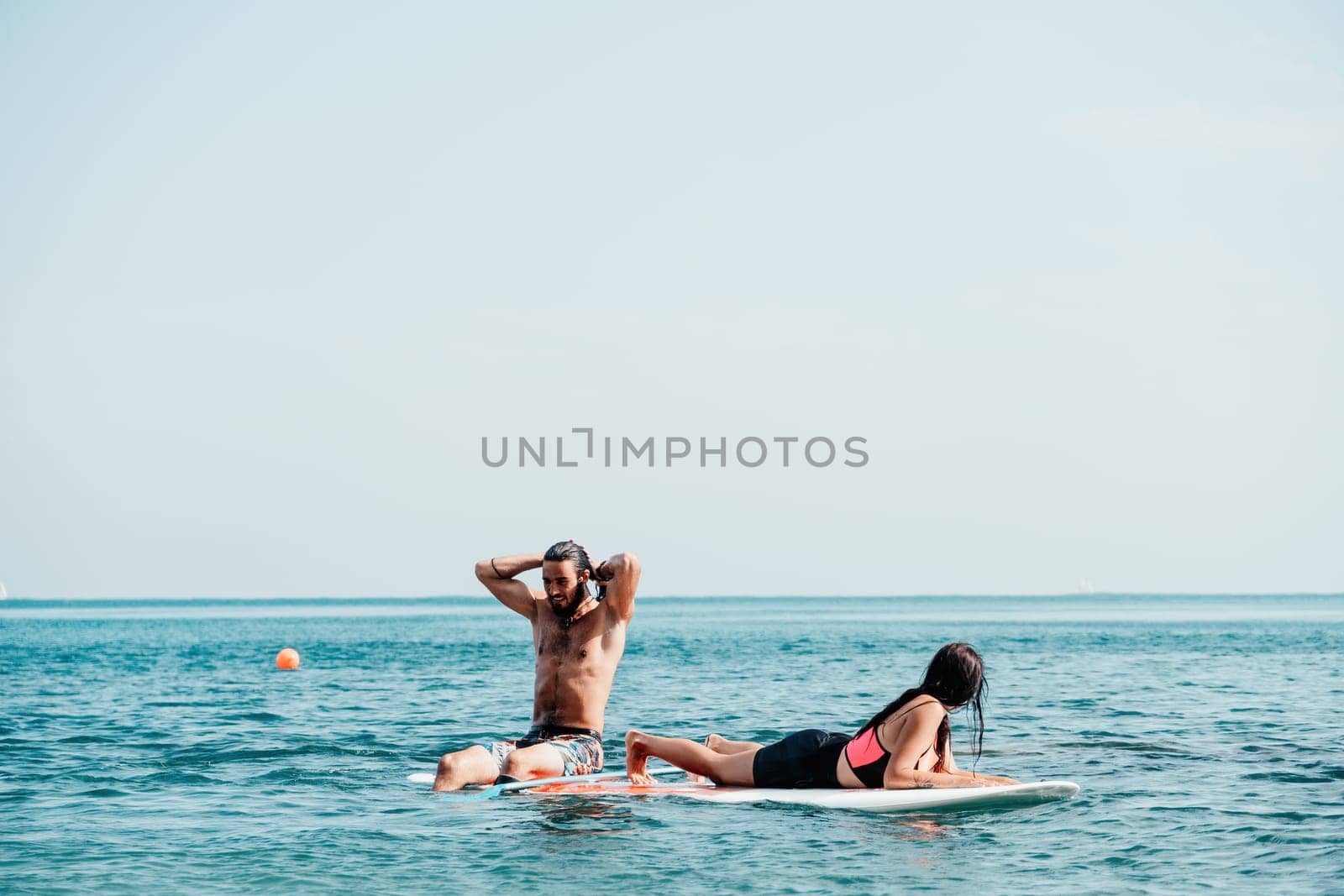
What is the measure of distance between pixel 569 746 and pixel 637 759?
67 centimetres

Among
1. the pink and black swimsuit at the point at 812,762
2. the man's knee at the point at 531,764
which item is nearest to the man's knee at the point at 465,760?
the man's knee at the point at 531,764

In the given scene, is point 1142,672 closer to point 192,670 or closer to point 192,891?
point 192,670

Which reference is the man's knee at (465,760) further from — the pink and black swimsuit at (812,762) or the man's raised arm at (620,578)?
the pink and black swimsuit at (812,762)

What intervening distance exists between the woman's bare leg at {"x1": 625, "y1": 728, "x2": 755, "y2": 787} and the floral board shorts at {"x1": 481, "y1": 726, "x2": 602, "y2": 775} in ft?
1.59

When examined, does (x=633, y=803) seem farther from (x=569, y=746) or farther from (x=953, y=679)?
(x=953, y=679)

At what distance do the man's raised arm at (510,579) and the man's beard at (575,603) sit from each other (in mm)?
386

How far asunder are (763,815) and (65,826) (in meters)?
5.63

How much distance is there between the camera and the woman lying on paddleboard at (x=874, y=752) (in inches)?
398

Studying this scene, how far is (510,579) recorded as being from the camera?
12.2m

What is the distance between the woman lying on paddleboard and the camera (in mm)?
10117

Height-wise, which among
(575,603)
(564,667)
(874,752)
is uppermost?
(575,603)

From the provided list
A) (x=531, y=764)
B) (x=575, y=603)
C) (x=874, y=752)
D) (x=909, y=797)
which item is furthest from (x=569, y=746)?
(x=909, y=797)

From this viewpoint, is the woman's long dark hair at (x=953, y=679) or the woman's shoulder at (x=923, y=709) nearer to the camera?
the woman's long dark hair at (x=953, y=679)

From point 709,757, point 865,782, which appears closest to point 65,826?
point 709,757
